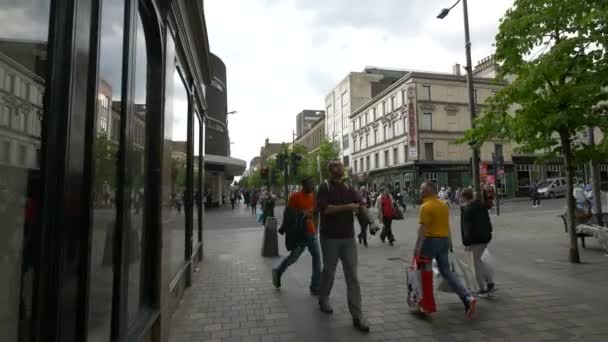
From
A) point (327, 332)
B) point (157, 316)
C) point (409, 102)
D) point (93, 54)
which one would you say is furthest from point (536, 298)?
point (409, 102)

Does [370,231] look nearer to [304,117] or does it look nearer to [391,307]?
[391,307]

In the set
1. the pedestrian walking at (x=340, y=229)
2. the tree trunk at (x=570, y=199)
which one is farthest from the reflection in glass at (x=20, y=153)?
the tree trunk at (x=570, y=199)

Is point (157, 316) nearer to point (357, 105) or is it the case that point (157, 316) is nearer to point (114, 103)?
point (114, 103)

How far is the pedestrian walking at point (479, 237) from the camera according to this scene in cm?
551

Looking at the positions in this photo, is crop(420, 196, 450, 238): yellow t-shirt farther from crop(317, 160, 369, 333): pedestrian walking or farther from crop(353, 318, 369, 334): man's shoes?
crop(353, 318, 369, 334): man's shoes

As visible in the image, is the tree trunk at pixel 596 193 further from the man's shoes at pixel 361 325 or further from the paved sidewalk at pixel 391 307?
the man's shoes at pixel 361 325

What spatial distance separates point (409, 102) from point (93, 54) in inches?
1593

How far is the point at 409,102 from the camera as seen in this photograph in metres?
40.2

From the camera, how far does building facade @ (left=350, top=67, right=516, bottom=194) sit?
40156mm

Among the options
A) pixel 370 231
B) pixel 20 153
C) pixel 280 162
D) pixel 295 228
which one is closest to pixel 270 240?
pixel 295 228

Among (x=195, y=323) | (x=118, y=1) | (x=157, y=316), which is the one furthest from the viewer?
(x=195, y=323)

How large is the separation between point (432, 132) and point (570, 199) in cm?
3425

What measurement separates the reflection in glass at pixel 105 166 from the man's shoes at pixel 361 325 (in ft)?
8.41

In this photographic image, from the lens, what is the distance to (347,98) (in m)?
57.0
